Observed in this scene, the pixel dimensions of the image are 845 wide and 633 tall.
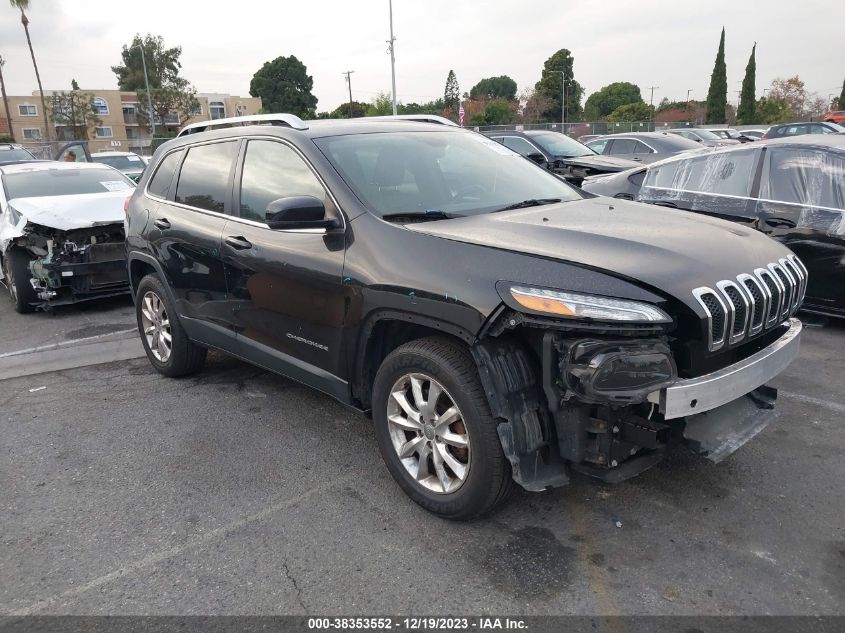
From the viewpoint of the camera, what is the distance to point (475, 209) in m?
3.65

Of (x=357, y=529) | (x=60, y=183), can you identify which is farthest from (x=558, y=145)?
(x=357, y=529)

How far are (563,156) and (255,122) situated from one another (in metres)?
9.51

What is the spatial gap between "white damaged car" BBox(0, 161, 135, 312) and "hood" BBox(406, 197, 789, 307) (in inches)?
216

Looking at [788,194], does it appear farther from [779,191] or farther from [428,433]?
[428,433]

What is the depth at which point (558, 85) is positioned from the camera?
72.4 m

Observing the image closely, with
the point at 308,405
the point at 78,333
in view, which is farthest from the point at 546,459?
the point at 78,333

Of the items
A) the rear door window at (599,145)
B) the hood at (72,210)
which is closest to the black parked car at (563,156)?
the rear door window at (599,145)

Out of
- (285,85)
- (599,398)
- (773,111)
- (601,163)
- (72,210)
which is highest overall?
(285,85)

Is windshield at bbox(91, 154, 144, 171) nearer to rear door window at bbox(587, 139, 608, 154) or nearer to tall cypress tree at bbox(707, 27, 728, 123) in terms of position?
rear door window at bbox(587, 139, 608, 154)

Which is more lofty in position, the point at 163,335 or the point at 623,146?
the point at 623,146

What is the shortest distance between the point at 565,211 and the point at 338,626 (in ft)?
7.64

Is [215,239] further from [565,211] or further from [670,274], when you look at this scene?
[670,274]

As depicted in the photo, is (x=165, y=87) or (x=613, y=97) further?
(x=613, y=97)

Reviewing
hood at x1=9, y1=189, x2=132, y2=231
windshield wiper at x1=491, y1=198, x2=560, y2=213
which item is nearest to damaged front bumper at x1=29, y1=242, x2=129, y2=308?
hood at x1=9, y1=189, x2=132, y2=231
